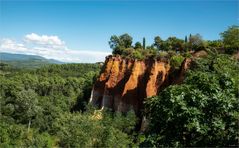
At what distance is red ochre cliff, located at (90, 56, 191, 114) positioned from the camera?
3856 centimetres

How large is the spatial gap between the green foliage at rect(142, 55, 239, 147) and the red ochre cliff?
24.6m

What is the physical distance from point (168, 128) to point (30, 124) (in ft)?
147

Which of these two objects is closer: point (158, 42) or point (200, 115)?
point (200, 115)

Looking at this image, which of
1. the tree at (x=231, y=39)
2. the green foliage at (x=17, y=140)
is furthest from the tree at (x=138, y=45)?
the green foliage at (x=17, y=140)

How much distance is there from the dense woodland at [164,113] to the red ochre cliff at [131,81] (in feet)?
5.15

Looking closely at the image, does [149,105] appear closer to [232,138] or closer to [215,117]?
[215,117]

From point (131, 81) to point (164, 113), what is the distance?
3097cm

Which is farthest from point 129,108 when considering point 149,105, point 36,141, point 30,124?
point 149,105

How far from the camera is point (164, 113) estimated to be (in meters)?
10.2

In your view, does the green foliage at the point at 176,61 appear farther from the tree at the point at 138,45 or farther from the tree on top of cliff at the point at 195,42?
the tree at the point at 138,45

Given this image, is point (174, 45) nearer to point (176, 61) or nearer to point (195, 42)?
point (195, 42)

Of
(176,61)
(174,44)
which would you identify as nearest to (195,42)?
(174,44)

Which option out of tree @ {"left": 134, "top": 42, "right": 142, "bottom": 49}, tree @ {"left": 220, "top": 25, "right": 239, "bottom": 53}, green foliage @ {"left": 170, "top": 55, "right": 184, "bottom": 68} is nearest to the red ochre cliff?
green foliage @ {"left": 170, "top": 55, "right": 184, "bottom": 68}

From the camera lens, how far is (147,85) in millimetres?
38562
